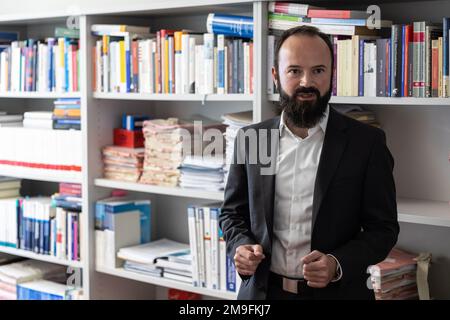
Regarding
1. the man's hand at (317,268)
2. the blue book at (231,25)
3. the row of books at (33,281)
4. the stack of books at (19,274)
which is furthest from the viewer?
the stack of books at (19,274)

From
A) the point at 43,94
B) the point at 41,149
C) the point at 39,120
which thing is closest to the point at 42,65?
the point at 43,94

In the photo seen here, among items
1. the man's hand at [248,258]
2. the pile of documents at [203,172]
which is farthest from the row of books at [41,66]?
the man's hand at [248,258]

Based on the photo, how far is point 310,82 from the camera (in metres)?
1.96

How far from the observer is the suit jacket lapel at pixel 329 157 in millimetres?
1938

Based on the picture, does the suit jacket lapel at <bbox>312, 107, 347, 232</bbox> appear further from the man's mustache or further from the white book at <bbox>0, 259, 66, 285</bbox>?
the white book at <bbox>0, 259, 66, 285</bbox>

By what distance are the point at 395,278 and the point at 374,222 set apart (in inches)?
28.0

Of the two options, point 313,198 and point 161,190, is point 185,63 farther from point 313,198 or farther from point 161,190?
point 313,198

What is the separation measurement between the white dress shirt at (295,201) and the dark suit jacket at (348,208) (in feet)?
0.09

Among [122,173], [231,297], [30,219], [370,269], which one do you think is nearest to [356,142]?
[370,269]

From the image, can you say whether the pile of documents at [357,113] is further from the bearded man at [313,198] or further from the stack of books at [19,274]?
the stack of books at [19,274]

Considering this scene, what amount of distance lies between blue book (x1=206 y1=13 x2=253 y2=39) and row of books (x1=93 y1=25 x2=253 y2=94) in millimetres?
25

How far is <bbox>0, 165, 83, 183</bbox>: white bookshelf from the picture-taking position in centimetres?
340

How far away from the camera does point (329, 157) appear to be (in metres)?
1.96
